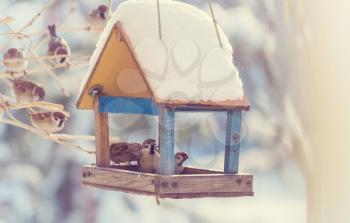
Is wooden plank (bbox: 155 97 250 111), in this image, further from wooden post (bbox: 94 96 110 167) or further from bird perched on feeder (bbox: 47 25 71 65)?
A: bird perched on feeder (bbox: 47 25 71 65)

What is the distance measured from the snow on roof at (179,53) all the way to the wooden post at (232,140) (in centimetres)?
4

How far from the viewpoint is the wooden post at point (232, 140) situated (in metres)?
1.05

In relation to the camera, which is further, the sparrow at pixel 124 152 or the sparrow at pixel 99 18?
the sparrow at pixel 99 18

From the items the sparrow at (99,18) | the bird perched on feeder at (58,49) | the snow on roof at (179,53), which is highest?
the sparrow at (99,18)

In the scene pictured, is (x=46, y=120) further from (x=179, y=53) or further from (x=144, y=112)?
(x=179, y=53)

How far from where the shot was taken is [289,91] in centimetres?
163

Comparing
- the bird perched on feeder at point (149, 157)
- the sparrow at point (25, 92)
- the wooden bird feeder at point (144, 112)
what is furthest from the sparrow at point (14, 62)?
the bird perched on feeder at point (149, 157)

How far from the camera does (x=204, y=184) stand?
3.28 feet

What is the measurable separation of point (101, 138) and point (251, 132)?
1.81ft

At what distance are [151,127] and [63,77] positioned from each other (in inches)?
9.0

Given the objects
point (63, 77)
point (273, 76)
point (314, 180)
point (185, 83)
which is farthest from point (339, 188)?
point (185, 83)

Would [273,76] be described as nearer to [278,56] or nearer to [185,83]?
[278,56]

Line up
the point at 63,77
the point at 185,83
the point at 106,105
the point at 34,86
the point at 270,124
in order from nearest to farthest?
the point at 185,83, the point at 106,105, the point at 34,86, the point at 63,77, the point at 270,124

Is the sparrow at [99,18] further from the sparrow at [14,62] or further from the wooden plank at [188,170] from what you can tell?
the wooden plank at [188,170]
